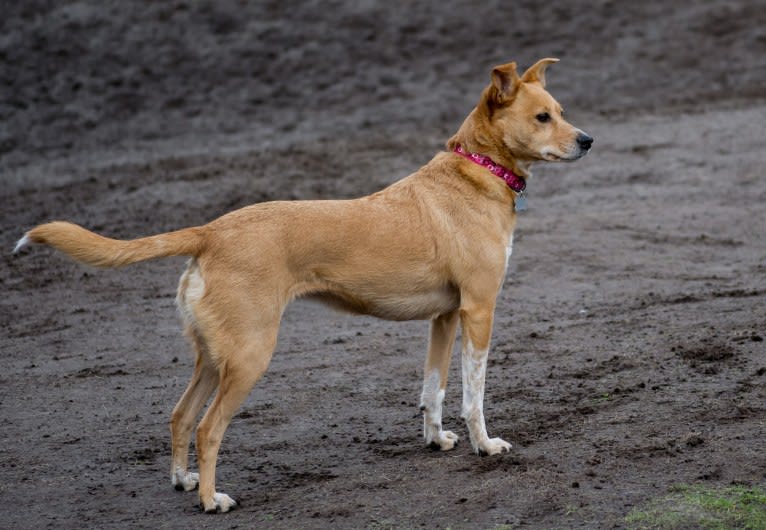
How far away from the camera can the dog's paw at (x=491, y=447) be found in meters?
6.76

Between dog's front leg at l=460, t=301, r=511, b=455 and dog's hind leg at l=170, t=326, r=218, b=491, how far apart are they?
153 centimetres

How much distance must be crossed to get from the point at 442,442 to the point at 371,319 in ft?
10.7

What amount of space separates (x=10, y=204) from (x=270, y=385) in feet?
24.4

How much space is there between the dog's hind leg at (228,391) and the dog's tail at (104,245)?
0.60m

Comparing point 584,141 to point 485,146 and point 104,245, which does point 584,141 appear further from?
point 104,245

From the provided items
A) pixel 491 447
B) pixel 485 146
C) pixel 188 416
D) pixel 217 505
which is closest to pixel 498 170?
pixel 485 146

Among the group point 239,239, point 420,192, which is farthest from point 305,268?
point 420,192

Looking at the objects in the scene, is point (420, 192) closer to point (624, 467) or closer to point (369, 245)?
point (369, 245)

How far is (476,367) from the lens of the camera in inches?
265

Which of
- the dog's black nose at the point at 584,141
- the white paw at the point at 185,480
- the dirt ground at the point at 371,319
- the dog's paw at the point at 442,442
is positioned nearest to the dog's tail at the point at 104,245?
the white paw at the point at 185,480

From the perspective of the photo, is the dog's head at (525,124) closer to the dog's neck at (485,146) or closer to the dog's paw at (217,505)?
the dog's neck at (485,146)

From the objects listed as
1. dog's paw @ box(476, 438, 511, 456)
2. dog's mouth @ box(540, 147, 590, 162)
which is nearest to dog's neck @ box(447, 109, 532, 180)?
dog's mouth @ box(540, 147, 590, 162)

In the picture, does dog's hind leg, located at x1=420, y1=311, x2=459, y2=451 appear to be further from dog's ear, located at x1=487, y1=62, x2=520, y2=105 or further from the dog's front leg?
dog's ear, located at x1=487, y1=62, x2=520, y2=105

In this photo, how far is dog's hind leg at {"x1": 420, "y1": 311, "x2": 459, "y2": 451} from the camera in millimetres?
7047
